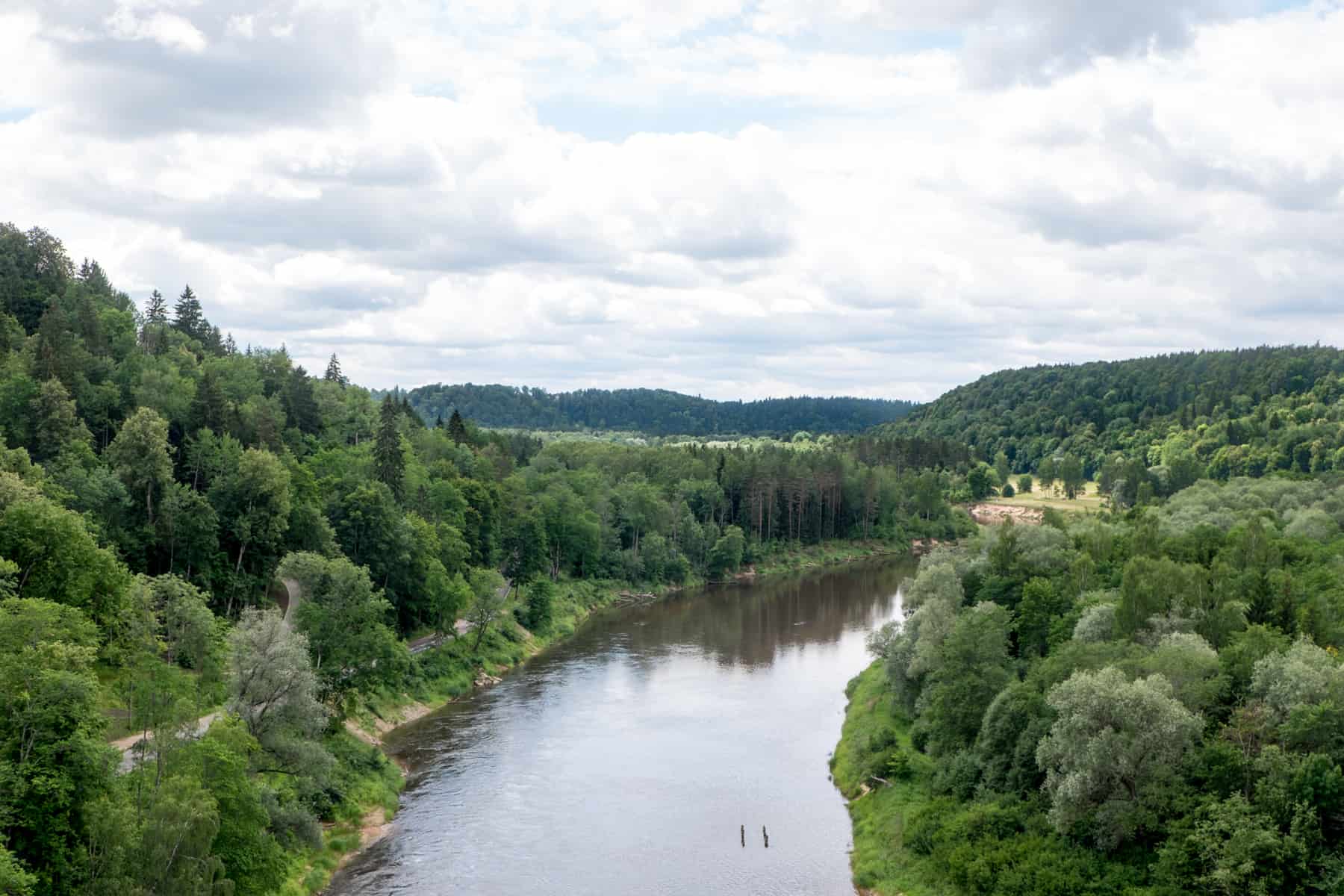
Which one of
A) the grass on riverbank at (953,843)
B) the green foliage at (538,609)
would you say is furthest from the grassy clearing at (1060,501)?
the grass on riverbank at (953,843)

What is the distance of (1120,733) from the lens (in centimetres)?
3981

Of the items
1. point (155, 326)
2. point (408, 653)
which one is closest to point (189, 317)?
point (155, 326)

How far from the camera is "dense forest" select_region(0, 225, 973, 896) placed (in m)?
32.9

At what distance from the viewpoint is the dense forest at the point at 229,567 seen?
3294 cm

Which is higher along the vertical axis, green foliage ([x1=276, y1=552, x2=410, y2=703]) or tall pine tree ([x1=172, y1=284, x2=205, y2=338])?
tall pine tree ([x1=172, y1=284, x2=205, y2=338])

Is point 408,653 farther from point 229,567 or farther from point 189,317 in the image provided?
point 189,317

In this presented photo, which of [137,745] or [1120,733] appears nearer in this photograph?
[137,745]

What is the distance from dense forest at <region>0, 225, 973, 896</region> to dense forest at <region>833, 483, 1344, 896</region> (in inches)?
990

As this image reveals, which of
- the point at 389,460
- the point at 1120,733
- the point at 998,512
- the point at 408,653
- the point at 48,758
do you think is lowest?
the point at 408,653

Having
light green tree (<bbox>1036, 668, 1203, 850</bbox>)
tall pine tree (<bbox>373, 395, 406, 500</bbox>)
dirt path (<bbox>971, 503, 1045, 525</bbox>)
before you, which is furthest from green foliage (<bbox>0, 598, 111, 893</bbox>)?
dirt path (<bbox>971, 503, 1045, 525</bbox>)

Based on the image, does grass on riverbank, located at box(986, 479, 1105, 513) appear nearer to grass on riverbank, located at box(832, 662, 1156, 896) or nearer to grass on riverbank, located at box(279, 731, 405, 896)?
grass on riverbank, located at box(832, 662, 1156, 896)

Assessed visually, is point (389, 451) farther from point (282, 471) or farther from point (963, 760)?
point (963, 760)

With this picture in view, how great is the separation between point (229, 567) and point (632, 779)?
29721mm

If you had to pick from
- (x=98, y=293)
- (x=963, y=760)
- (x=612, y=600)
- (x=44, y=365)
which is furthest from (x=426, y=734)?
(x=98, y=293)
